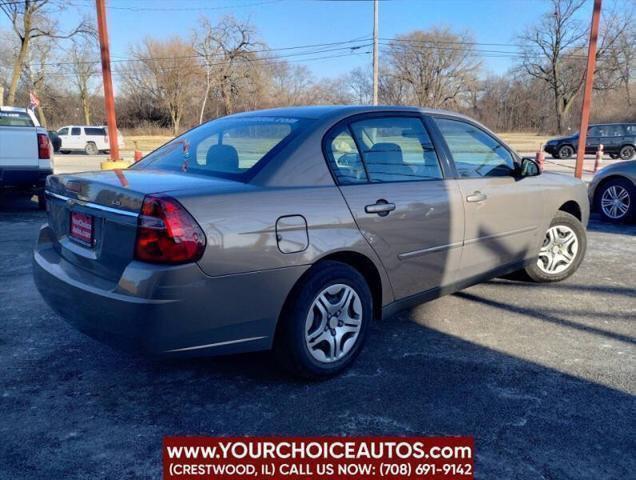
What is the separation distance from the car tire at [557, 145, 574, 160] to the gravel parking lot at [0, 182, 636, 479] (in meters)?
26.9

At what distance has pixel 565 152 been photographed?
93.4ft

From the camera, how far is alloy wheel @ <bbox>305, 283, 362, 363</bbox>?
297 cm

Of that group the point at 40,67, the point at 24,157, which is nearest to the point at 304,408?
the point at 24,157

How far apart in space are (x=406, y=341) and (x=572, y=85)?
71042 millimetres

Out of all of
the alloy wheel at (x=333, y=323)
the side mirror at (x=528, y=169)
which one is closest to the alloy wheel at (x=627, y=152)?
the side mirror at (x=528, y=169)

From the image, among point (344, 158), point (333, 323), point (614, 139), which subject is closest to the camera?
point (333, 323)

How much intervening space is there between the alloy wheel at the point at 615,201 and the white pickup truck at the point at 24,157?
8852 millimetres

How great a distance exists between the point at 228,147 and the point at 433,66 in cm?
6689

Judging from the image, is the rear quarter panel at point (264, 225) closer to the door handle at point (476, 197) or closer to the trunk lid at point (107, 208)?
the trunk lid at point (107, 208)

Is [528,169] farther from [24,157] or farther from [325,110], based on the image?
[24,157]

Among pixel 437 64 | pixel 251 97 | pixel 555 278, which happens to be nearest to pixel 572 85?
pixel 437 64

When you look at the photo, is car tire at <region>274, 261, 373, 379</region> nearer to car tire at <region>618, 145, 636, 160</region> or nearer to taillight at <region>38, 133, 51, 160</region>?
taillight at <region>38, 133, 51, 160</region>

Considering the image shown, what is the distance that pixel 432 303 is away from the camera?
4496mm

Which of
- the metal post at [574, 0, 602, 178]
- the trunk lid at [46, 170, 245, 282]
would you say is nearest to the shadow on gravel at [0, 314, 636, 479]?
the trunk lid at [46, 170, 245, 282]
